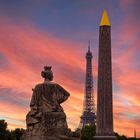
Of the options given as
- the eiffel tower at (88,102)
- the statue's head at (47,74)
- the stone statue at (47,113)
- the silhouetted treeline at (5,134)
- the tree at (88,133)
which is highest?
the eiffel tower at (88,102)

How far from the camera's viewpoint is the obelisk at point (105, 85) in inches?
2095

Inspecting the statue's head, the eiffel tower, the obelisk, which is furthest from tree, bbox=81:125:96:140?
the statue's head

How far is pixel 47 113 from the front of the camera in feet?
59.7

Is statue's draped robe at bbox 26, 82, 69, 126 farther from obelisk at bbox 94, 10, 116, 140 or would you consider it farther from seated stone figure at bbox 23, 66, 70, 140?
obelisk at bbox 94, 10, 116, 140

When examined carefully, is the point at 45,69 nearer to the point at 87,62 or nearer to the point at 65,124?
the point at 65,124

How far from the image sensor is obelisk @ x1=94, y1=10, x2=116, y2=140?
175 ft

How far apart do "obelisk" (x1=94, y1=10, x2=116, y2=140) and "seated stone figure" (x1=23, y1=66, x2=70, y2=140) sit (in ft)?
114

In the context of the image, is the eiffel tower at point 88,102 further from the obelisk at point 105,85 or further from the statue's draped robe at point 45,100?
the statue's draped robe at point 45,100

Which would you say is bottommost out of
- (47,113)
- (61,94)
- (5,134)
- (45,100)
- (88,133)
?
(47,113)

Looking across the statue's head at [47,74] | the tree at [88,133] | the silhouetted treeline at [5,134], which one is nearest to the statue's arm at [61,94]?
the statue's head at [47,74]

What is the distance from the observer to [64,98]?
60.7 ft

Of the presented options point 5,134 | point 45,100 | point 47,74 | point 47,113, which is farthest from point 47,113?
point 5,134

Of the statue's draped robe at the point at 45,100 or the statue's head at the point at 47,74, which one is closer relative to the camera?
the statue's draped robe at the point at 45,100

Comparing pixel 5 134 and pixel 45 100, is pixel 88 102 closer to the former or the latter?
pixel 5 134
